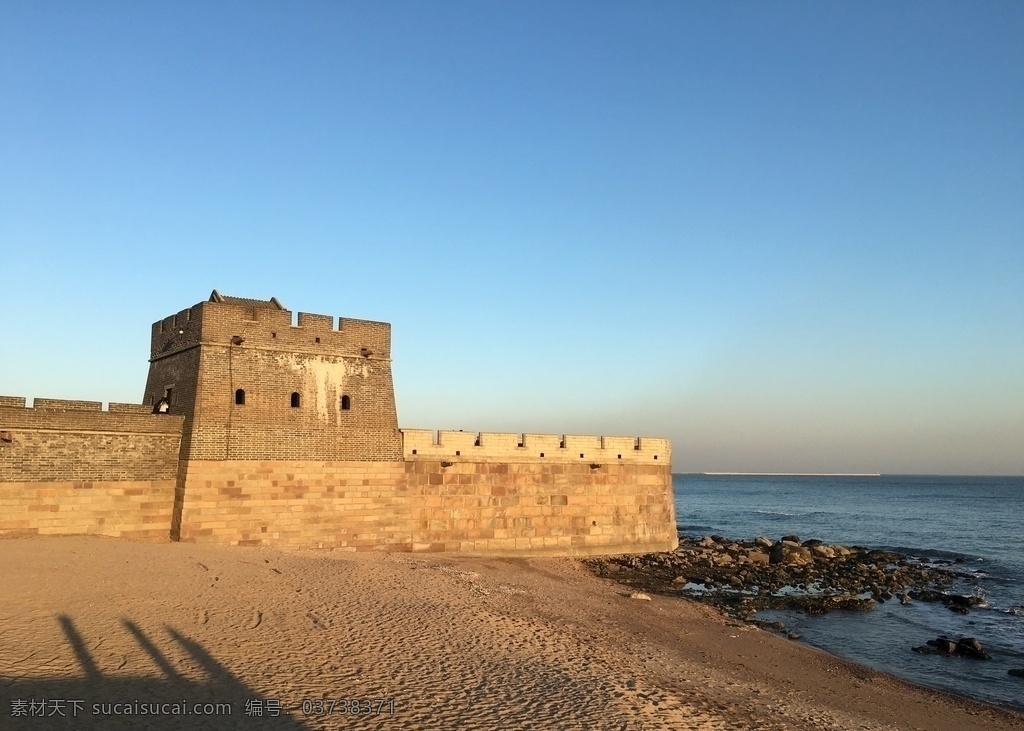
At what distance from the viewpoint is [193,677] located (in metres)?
8.37

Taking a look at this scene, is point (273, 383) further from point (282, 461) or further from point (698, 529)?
point (698, 529)

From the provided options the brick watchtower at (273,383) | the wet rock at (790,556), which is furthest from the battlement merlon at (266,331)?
the wet rock at (790,556)

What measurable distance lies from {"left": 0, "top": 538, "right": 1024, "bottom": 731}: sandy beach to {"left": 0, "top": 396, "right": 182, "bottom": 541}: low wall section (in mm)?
834

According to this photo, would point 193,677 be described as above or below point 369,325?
below

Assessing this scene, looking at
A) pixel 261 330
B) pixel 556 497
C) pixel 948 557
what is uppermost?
pixel 261 330

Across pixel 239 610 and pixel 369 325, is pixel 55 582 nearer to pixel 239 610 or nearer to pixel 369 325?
pixel 239 610

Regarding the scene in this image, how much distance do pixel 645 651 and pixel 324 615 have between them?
5689 mm

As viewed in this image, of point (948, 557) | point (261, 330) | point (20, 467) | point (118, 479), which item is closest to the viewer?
point (20, 467)

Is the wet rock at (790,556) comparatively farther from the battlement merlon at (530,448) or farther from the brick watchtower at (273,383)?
the brick watchtower at (273,383)

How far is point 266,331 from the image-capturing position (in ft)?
61.8

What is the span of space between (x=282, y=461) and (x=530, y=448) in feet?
24.8

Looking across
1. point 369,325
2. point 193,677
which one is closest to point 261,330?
point 369,325

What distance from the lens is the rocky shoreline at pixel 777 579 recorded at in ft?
67.6

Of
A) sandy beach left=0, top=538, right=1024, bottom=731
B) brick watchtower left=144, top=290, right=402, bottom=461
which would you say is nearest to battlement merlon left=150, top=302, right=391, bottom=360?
brick watchtower left=144, top=290, right=402, bottom=461
